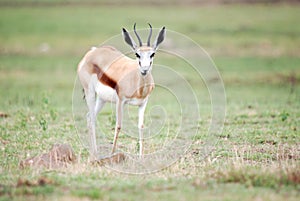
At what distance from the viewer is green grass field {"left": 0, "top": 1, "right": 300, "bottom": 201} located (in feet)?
28.9

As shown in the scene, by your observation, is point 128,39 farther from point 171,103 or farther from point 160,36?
point 171,103

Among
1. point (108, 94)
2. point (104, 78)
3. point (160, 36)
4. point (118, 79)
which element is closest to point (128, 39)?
point (160, 36)

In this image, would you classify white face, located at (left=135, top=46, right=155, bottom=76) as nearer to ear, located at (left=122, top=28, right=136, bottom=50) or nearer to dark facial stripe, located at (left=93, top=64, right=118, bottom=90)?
ear, located at (left=122, top=28, right=136, bottom=50)

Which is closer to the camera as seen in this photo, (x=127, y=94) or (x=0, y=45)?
(x=127, y=94)

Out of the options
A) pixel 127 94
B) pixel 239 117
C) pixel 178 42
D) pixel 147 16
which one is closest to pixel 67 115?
pixel 239 117

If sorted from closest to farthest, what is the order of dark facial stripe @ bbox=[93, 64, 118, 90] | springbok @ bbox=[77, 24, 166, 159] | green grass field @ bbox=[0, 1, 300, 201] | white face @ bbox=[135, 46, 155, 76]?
1. green grass field @ bbox=[0, 1, 300, 201]
2. white face @ bbox=[135, 46, 155, 76]
3. springbok @ bbox=[77, 24, 166, 159]
4. dark facial stripe @ bbox=[93, 64, 118, 90]

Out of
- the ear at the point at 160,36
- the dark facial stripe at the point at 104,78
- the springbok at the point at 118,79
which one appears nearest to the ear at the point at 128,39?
the springbok at the point at 118,79

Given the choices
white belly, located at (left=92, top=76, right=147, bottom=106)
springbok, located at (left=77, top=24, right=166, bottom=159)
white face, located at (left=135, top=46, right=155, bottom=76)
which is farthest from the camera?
white belly, located at (left=92, top=76, right=147, bottom=106)

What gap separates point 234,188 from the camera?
871cm

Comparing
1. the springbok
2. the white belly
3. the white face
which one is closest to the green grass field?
the springbok

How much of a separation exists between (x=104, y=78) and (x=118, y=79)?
0.38 metres

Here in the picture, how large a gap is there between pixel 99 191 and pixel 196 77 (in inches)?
837

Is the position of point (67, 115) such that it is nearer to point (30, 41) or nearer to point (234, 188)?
point (234, 188)

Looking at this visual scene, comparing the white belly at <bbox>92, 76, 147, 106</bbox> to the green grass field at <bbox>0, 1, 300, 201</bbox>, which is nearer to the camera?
the green grass field at <bbox>0, 1, 300, 201</bbox>
